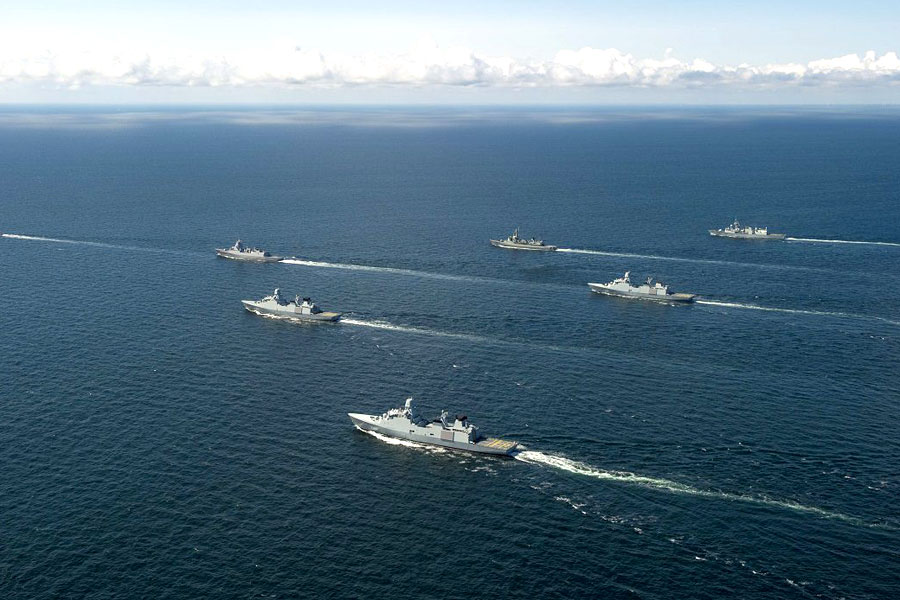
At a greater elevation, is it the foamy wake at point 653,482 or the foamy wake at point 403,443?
the foamy wake at point 653,482

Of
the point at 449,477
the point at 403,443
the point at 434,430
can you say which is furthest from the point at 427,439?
the point at 449,477

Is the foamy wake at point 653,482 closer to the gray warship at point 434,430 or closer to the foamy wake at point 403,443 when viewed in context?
the gray warship at point 434,430

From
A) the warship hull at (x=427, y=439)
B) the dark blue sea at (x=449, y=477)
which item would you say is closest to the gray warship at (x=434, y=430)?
the warship hull at (x=427, y=439)

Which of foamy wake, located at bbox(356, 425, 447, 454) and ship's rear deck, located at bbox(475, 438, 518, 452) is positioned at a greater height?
ship's rear deck, located at bbox(475, 438, 518, 452)

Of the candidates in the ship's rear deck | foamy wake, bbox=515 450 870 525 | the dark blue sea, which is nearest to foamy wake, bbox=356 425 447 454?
the dark blue sea

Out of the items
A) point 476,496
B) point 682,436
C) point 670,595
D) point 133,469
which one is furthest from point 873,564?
point 133,469

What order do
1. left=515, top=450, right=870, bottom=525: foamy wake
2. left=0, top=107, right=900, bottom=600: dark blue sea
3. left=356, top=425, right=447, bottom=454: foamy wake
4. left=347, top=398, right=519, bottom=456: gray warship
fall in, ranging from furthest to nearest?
left=356, top=425, right=447, bottom=454: foamy wake → left=347, top=398, right=519, bottom=456: gray warship → left=515, top=450, right=870, bottom=525: foamy wake → left=0, top=107, right=900, bottom=600: dark blue sea

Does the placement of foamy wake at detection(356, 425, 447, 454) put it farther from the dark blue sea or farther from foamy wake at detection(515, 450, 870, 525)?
foamy wake at detection(515, 450, 870, 525)
